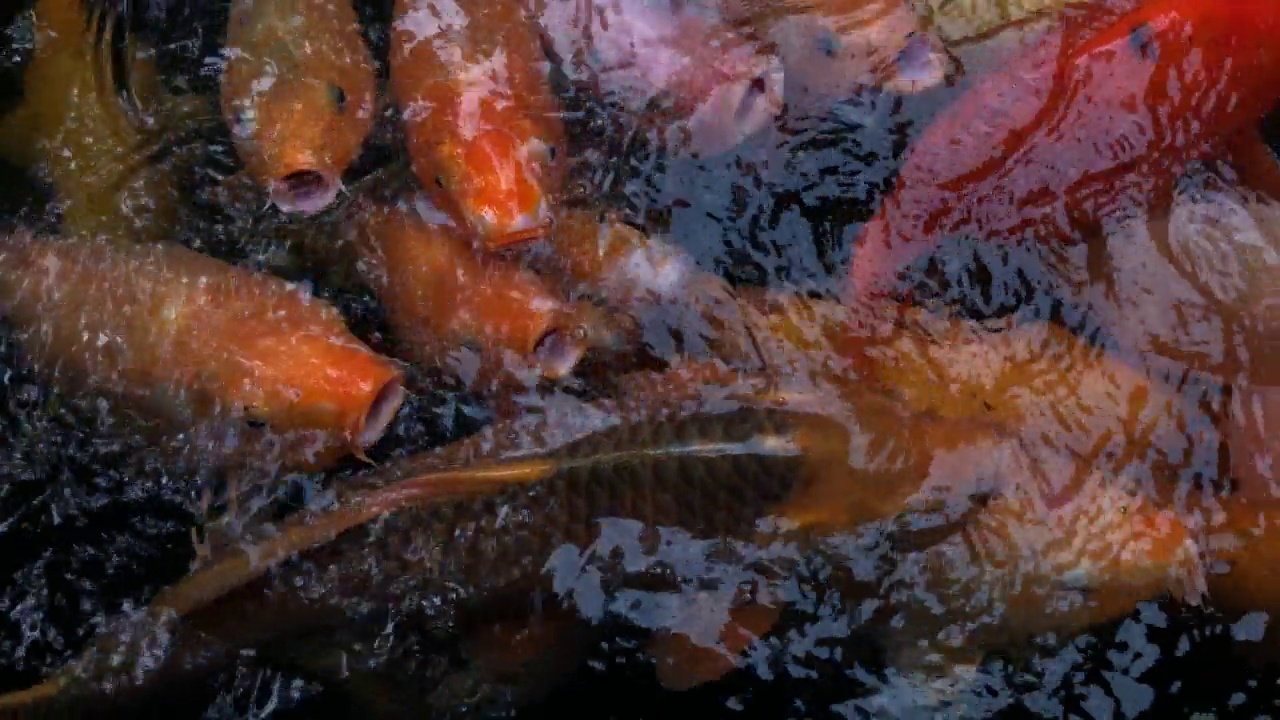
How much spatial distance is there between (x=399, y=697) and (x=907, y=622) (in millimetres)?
976

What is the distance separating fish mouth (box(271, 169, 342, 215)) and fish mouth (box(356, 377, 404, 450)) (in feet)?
1.58

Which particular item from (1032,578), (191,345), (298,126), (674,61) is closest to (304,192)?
(298,126)

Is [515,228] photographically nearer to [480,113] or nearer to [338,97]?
[480,113]

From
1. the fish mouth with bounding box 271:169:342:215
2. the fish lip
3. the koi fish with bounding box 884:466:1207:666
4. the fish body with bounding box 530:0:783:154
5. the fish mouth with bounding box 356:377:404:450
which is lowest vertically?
the koi fish with bounding box 884:466:1207:666

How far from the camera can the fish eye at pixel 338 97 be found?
2.27 m

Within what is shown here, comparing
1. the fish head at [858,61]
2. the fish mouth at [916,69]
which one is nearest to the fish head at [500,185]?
the fish head at [858,61]

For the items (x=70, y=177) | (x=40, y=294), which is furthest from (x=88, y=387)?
(x=70, y=177)

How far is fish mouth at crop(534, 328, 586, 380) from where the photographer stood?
2.13 metres

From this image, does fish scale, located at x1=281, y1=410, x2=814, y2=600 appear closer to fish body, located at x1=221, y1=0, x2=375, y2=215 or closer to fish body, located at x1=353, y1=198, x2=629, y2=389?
fish body, located at x1=353, y1=198, x2=629, y2=389

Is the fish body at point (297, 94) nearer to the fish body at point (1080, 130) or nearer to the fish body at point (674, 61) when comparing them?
the fish body at point (674, 61)

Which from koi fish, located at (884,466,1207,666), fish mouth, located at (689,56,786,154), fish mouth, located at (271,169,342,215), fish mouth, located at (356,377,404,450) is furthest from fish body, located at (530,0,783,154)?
koi fish, located at (884,466,1207,666)

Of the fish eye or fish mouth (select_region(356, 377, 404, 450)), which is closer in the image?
fish mouth (select_region(356, 377, 404, 450))

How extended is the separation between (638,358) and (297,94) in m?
0.96

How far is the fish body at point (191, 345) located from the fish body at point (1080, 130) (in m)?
1.10
